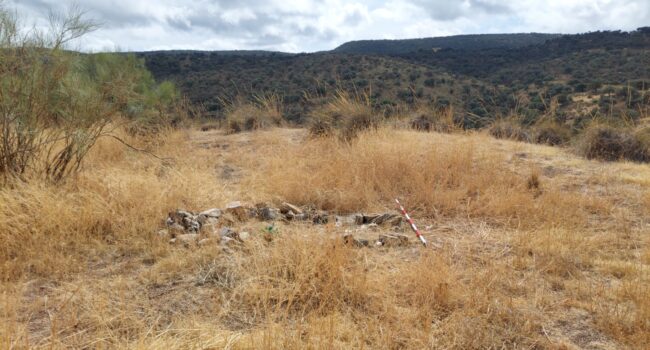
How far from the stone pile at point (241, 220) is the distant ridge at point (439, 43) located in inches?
1970

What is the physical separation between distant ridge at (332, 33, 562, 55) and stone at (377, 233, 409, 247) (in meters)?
50.6

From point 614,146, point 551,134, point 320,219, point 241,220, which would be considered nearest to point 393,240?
point 320,219

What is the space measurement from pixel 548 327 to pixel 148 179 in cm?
408

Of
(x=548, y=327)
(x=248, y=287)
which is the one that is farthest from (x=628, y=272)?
(x=248, y=287)

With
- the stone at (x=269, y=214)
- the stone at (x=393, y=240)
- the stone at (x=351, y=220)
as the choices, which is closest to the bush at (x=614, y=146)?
the stone at (x=351, y=220)

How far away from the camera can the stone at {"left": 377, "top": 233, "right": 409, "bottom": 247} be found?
3783mm

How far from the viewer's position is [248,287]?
9.45 ft

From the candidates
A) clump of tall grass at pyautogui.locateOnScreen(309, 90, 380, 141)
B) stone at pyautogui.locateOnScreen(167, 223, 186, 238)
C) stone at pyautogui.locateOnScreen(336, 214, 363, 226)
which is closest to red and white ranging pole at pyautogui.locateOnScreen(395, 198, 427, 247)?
stone at pyautogui.locateOnScreen(336, 214, 363, 226)

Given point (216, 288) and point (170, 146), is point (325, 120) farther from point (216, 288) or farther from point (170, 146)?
point (216, 288)

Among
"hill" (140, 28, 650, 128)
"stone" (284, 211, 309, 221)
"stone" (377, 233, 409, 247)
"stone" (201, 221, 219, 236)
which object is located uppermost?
→ "hill" (140, 28, 650, 128)

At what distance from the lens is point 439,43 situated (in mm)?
58719

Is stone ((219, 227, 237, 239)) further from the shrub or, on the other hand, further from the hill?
the hill

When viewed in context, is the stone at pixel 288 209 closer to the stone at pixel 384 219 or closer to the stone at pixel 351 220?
the stone at pixel 351 220

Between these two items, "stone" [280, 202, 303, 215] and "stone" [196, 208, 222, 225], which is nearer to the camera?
"stone" [196, 208, 222, 225]
